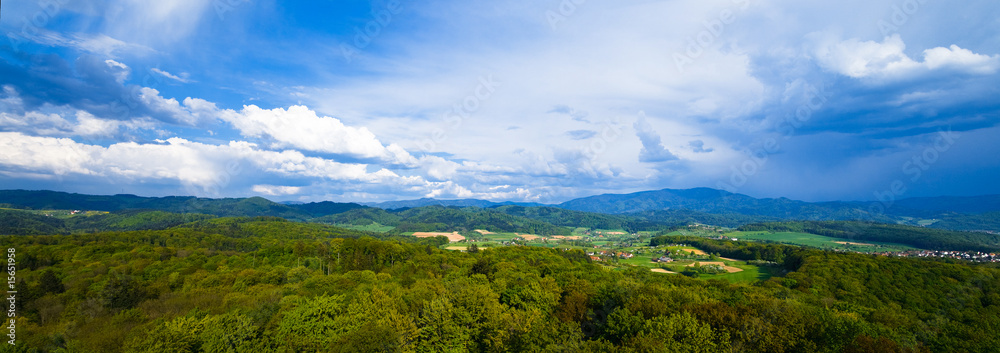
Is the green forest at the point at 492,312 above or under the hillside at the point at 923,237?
above

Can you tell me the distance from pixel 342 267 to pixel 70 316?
31581mm

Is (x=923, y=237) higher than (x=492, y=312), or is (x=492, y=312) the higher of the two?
(x=492, y=312)

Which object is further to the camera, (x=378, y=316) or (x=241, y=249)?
(x=241, y=249)

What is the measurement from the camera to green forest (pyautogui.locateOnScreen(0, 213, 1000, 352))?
22594 millimetres

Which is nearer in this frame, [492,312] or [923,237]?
[492,312]

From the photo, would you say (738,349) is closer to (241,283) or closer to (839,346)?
(839,346)

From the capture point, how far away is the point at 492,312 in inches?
1138

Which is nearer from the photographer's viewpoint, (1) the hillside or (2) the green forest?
(2) the green forest

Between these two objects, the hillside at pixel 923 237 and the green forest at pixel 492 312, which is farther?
the hillside at pixel 923 237

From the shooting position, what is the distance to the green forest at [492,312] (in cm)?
2259

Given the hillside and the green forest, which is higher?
the green forest

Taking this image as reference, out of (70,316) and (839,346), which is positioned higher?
(839,346)

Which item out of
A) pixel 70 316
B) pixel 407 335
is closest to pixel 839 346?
pixel 407 335

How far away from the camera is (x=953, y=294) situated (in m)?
41.9
